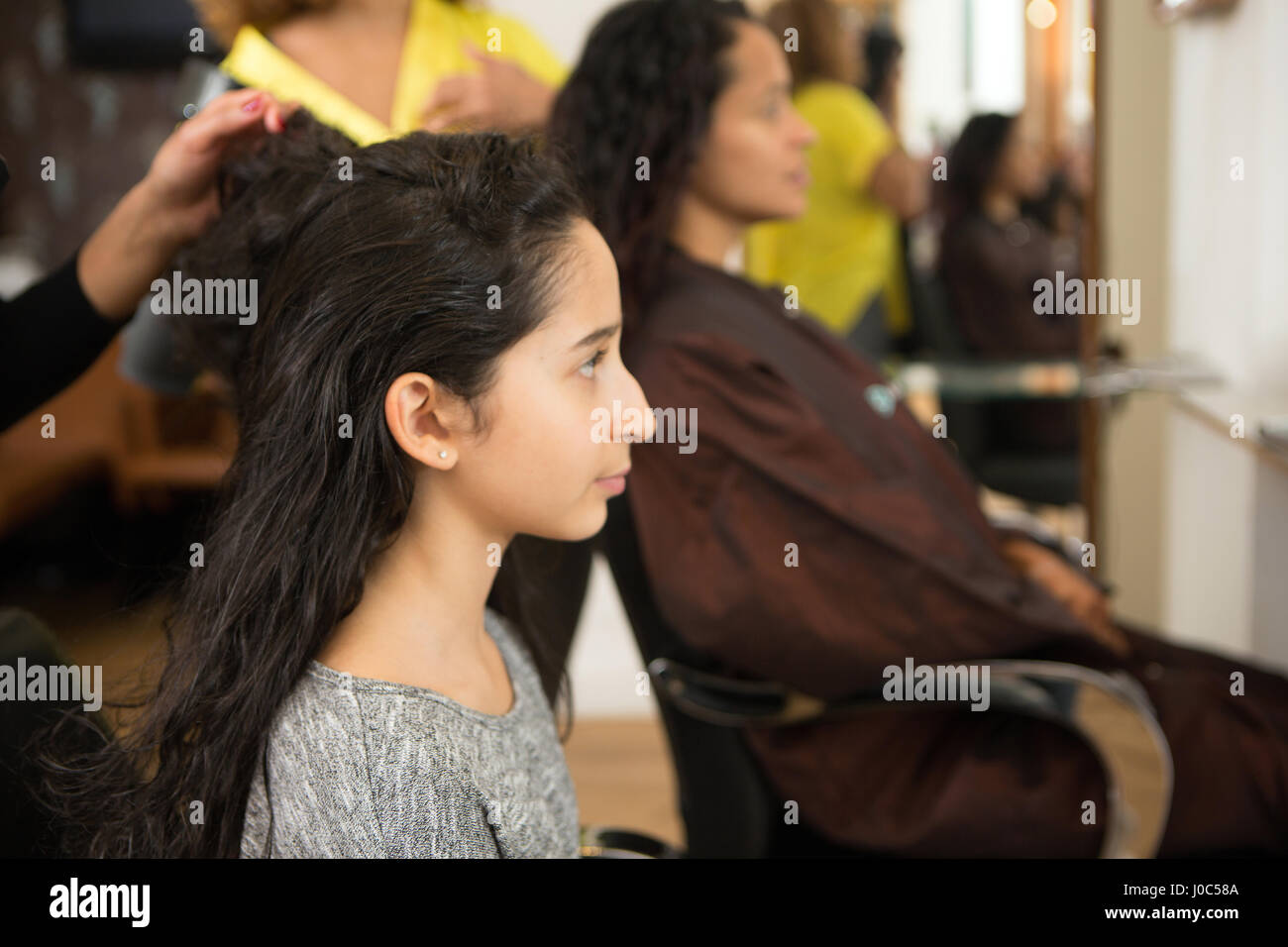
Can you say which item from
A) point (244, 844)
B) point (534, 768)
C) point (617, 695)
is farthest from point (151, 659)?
point (617, 695)

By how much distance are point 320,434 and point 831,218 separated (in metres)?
2.10

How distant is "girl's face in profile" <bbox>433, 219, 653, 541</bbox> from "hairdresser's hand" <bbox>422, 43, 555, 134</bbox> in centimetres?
34

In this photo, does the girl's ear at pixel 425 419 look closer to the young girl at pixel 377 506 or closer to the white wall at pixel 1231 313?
the young girl at pixel 377 506

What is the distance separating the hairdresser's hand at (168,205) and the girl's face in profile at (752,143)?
2.01 ft

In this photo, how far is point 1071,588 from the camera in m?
1.57

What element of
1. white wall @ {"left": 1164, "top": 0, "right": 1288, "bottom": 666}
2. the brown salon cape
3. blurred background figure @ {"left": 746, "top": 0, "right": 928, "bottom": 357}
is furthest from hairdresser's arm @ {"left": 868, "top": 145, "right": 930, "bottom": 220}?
the brown salon cape

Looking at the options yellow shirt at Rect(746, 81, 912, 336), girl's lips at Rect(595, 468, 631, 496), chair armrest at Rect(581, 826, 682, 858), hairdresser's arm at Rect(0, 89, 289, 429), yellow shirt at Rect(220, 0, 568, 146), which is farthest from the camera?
yellow shirt at Rect(746, 81, 912, 336)

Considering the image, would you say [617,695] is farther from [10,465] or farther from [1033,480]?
[10,465]

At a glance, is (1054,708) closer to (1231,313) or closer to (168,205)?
(1231,313)

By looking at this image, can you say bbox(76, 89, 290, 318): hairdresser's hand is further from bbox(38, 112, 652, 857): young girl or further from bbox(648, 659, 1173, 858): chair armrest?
bbox(648, 659, 1173, 858): chair armrest

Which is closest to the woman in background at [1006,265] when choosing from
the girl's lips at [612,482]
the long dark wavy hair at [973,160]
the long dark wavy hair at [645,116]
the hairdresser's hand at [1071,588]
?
the long dark wavy hair at [973,160]

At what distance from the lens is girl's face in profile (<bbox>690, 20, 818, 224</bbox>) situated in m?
1.48

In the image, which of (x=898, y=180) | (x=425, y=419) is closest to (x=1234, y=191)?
(x=898, y=180)
